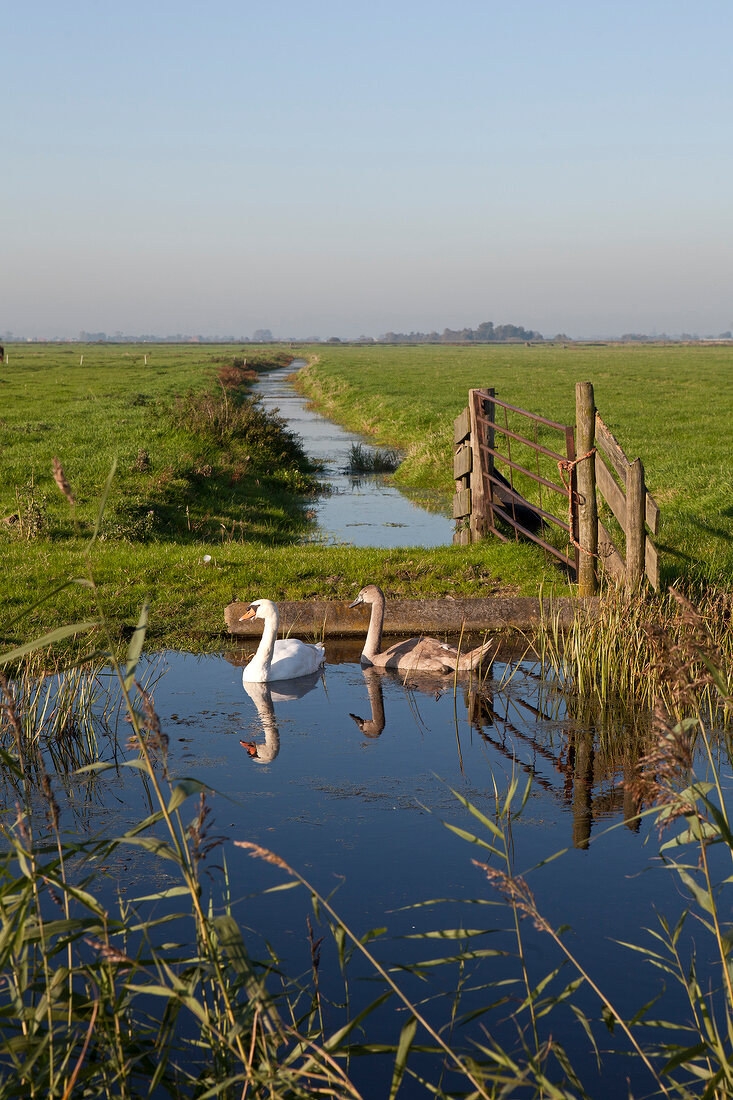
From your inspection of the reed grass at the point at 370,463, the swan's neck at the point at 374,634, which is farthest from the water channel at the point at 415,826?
the reed grass at the point at 370,463

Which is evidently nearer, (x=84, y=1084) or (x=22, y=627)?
(x=84, y=1084)

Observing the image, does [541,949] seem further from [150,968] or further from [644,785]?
[644,785]

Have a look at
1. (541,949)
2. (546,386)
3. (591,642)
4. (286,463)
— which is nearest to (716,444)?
(286,463)

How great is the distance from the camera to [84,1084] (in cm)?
327

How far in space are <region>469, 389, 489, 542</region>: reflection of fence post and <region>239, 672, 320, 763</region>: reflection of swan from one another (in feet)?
16.3

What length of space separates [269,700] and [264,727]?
0.78 metres

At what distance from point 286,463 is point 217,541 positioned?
10.6 meters

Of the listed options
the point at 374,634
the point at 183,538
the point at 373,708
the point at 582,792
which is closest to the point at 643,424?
the point at 183,538

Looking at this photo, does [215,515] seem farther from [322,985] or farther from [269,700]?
[322,985]

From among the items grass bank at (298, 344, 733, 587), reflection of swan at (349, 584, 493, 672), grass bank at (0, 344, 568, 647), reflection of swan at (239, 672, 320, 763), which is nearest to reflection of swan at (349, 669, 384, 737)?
reflection of swan at (349, 584, 493, 672)

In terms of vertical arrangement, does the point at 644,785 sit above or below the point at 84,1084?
above

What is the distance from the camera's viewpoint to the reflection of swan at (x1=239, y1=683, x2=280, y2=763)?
25.0 feet

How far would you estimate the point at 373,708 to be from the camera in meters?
8.87

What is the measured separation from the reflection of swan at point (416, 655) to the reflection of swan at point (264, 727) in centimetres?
129
